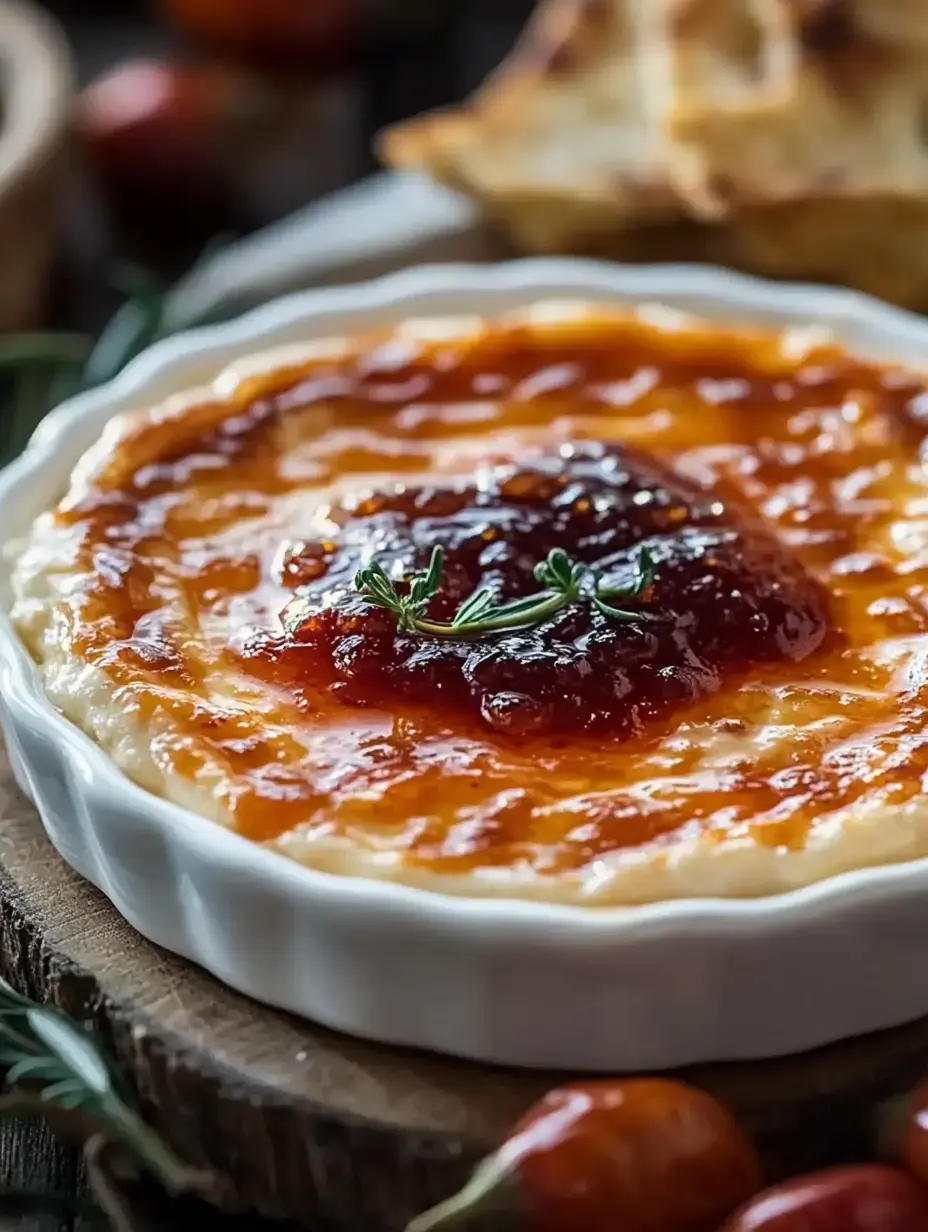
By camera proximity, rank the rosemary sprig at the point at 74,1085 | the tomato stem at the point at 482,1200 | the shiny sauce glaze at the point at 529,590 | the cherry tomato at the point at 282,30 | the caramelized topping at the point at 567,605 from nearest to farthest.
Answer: the tomato stem at the point at 482,1200 → the rosemary sprig at the point at 74,1085 → the shiny sauce glaze at the point at 529,590 → the caramelized topping at the point at 567,605 → the cherry tomato at the point at 282,30

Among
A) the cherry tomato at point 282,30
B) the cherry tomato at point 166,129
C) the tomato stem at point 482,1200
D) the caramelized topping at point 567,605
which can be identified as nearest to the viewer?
the tomato stem at point 482,1200

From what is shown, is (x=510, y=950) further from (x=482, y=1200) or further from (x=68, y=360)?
(x=68, y=360)

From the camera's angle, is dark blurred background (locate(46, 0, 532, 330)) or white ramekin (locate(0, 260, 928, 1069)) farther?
dark blurred background (locate(46, 0, 532, 330))

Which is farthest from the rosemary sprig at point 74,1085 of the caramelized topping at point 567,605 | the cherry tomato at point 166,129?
the cherry tomato at point 166,129

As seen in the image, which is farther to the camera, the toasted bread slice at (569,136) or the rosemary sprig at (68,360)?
the toasted bread slice at (569,136)

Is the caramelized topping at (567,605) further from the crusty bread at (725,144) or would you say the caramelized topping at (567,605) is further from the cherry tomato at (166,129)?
the cherry tomato at (166,129)

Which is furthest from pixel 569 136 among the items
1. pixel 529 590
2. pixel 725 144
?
pixel 529 590

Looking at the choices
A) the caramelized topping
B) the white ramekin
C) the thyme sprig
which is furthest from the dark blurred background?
the white ramekin

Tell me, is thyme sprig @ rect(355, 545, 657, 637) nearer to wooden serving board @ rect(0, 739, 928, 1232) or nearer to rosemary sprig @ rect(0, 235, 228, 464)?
wooden serving board @ rect(0, 739, 928, 1232)
